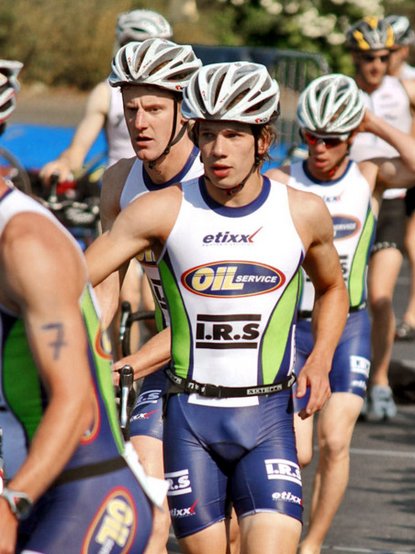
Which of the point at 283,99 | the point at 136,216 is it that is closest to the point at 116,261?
the point at 136,216

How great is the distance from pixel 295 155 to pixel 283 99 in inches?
292

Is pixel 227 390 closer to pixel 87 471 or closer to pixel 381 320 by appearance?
pixel 87 471

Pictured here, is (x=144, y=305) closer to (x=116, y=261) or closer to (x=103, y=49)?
(x=116, y=261)


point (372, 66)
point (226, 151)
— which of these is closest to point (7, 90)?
point (226, 151)

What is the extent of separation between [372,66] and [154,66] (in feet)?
18.0

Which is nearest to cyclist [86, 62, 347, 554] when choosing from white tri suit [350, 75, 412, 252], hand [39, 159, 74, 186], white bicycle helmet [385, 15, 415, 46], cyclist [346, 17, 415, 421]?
hand [39, 159, 74, 186]

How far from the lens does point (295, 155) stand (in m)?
15.6

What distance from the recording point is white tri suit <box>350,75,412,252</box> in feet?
38.9

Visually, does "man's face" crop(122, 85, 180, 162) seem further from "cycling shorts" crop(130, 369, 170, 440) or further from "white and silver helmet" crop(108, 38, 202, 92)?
"cycling shorts" crop(130, 369, 170, 440)

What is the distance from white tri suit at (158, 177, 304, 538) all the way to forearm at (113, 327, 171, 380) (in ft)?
1.64

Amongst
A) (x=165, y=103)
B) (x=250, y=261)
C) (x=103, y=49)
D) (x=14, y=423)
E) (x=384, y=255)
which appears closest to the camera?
(x=14, y=423)

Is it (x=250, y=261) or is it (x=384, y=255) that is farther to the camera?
(x=384, y=255)

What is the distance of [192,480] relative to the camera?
6.02 metres

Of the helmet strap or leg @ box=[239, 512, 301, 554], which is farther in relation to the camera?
the helmet strap
